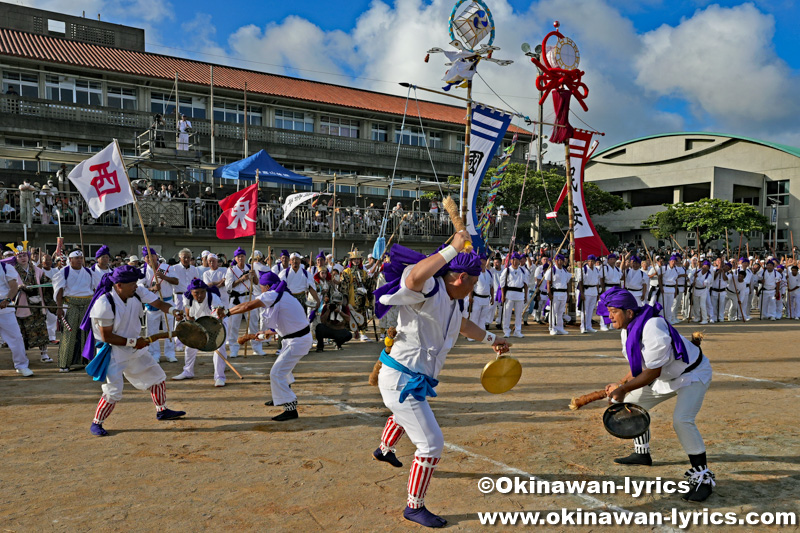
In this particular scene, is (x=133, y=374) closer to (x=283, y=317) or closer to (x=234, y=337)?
(x=283, y=317)

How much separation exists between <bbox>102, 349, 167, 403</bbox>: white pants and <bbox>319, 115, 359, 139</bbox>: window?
31.7 meters

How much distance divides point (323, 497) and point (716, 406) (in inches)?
210

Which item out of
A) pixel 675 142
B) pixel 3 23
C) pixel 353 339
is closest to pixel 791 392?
pixel 353 339

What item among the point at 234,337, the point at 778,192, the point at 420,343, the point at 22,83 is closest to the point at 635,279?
the point at 234,337

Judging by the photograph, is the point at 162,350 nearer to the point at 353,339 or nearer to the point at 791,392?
the point at 353,339

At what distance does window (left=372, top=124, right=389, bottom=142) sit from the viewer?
130 ft

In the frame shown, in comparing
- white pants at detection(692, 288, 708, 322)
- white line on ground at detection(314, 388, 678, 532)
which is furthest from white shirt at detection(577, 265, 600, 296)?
white line on ground at detection(314, 388, 678, 532)

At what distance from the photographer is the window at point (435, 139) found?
4171 cm

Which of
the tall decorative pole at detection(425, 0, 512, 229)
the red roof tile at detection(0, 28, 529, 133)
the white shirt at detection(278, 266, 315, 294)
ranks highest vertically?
the red roof tile at detection(0, 28, 529, 133)

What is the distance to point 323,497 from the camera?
4.66 metres

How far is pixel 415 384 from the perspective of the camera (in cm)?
434

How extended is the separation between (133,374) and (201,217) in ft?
53.1

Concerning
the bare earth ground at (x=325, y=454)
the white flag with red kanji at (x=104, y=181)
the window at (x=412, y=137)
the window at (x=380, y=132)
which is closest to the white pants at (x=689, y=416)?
the bare earth ground at (x=325, y=454)

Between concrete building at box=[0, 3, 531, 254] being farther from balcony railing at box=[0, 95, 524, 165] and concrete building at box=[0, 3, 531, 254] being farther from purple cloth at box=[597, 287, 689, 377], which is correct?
purple cloth at box=[597, 287, 689, 377]
